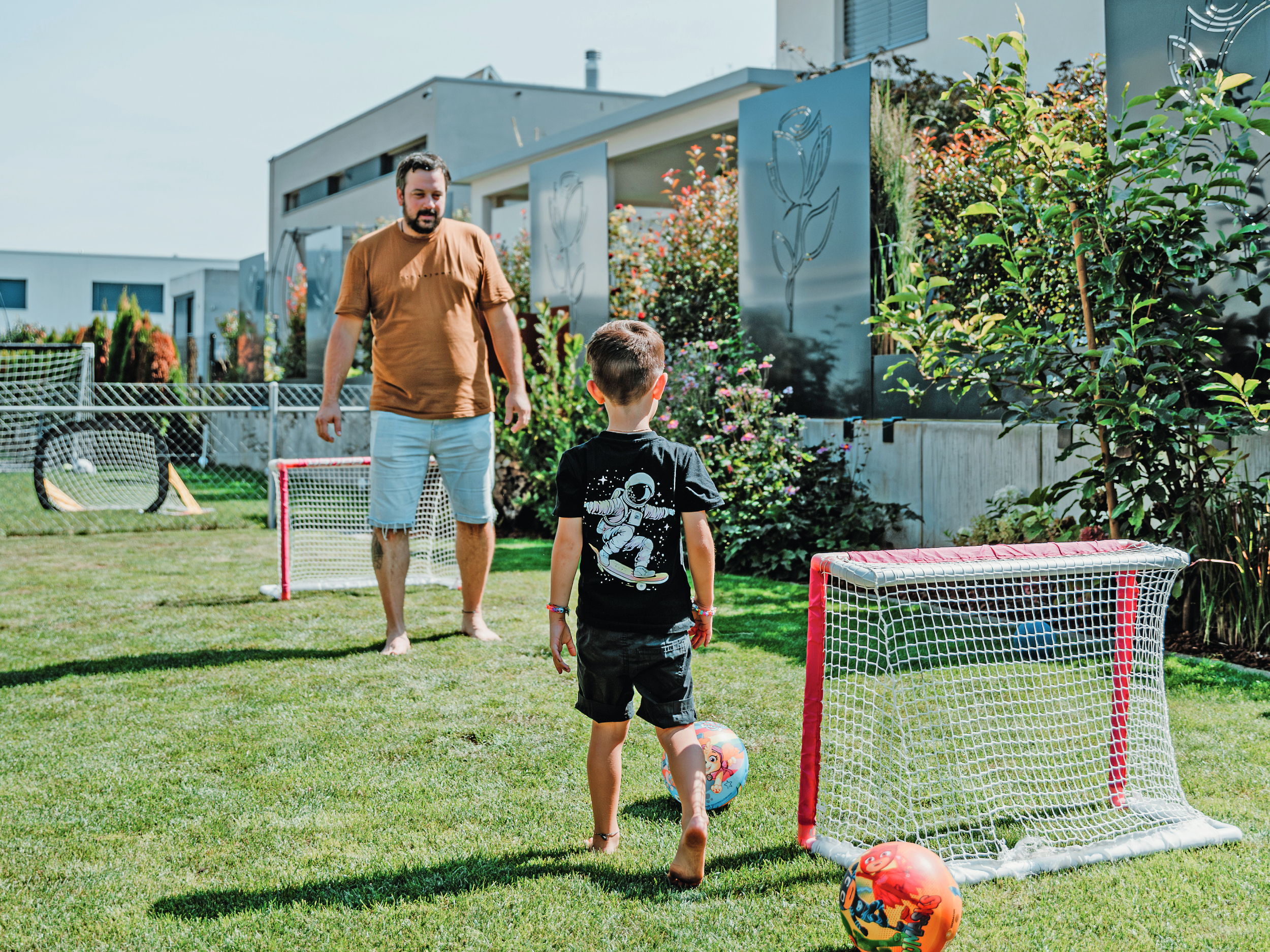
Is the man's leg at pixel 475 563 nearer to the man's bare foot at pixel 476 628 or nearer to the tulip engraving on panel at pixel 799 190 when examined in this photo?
the man's bare foot at pixel 476 628

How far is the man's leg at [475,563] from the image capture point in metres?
5.32

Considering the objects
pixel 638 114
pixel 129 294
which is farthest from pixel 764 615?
pixel 129 294

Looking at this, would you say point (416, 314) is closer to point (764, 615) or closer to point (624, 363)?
point (764, 615)

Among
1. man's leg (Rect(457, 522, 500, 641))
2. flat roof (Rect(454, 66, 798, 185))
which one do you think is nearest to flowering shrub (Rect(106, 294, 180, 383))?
flat roof (Rect(454, 66, 798, 185))

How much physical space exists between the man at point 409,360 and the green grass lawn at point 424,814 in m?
0.67

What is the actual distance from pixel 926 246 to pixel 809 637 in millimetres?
6974

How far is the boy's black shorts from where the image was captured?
272 cm

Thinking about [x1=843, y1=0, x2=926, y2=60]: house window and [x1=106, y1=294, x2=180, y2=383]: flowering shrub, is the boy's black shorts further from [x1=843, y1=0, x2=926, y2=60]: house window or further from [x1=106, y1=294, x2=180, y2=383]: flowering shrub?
[x1=106, y1=294, x2=180, y2=383]: flowering shrub

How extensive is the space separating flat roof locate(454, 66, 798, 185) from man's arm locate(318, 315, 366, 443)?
19.7 ft

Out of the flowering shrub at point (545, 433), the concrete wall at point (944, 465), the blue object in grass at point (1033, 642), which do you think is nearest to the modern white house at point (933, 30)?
the concrete wall at point (944, 465)

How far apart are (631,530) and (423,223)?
9.29ft

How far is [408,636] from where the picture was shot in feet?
17.8

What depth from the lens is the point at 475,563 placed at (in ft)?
17.5

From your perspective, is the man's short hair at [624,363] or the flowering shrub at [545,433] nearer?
the man's short hair at [624,363]
